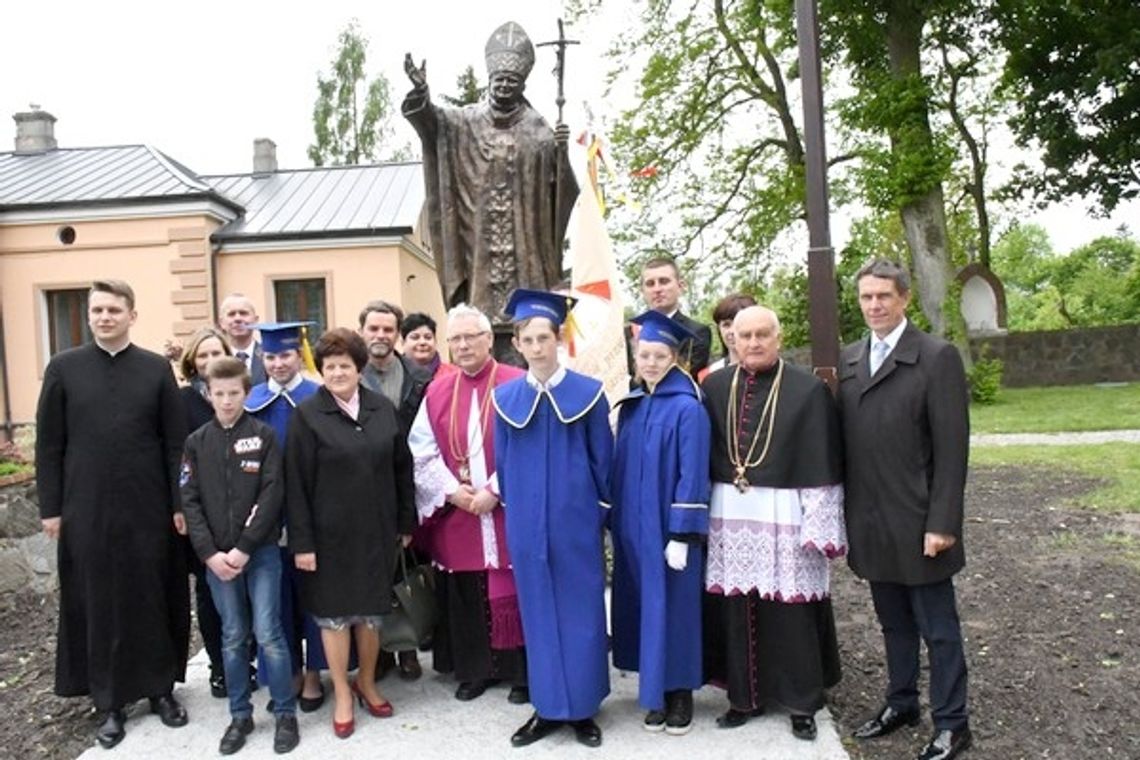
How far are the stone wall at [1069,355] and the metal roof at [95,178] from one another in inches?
728

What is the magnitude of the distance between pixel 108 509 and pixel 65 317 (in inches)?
732

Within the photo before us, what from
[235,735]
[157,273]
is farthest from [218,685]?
[157,273]

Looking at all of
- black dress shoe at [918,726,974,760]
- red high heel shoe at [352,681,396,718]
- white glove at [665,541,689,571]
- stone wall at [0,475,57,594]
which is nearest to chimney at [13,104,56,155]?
stone wall at [0,475,57,594]

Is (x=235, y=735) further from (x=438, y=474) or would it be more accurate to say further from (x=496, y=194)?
(x=496, y=194)

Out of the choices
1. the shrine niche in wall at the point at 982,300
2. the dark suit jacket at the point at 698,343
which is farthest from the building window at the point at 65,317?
the shrine niche in wall at the point at 982,300

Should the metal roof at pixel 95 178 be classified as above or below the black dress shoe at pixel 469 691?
above

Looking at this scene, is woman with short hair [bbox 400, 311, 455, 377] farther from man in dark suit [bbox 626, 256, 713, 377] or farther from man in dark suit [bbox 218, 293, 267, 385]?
man in dark suit [bbox 626, 256, 713, 377]

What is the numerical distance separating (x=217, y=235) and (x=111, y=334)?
17.1 m

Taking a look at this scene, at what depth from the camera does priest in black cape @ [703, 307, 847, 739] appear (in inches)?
150

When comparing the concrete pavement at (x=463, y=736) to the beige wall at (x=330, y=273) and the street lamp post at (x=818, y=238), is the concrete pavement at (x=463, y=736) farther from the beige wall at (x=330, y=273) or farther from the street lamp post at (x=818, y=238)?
the beige wall at (x=330, y=273)

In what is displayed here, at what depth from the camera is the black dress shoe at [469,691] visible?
4.40 metres

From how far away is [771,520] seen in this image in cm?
385

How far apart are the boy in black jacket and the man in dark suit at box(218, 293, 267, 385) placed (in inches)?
33.0

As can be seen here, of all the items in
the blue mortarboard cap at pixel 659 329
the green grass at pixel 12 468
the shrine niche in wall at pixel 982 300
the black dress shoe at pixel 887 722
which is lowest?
the black dress shoe at pixel 887 722
